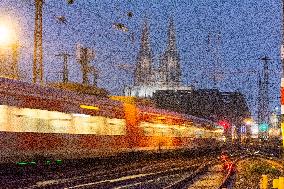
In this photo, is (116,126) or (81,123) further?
(116,126)

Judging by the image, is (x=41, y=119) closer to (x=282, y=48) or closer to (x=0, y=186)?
(x=0, y=186)

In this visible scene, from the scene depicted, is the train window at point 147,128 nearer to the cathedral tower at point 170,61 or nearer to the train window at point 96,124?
the train window at point 96,124

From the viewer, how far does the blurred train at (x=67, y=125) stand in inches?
687

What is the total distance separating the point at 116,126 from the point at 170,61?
169637 millimetres

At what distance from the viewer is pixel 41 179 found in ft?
58.2

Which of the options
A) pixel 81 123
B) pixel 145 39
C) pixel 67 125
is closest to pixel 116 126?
pixel 81 123

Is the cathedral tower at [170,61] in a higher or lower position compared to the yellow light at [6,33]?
higher

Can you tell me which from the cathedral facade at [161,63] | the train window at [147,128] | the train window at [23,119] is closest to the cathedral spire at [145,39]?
the cathedral facade at [161,63]

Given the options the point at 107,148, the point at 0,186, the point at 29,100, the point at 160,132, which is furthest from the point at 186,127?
the point at 0,186

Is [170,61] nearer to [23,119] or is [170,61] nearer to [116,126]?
[116,126]

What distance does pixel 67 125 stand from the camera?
20.9 metres

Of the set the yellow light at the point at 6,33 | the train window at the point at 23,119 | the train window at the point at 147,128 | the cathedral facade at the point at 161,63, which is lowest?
the train window at the point at 147,128

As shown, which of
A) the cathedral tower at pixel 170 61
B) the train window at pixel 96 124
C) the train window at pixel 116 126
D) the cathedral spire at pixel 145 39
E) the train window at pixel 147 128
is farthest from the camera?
the cathedral tower at pixel 170 61

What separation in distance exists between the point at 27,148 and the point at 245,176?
7.92 m
